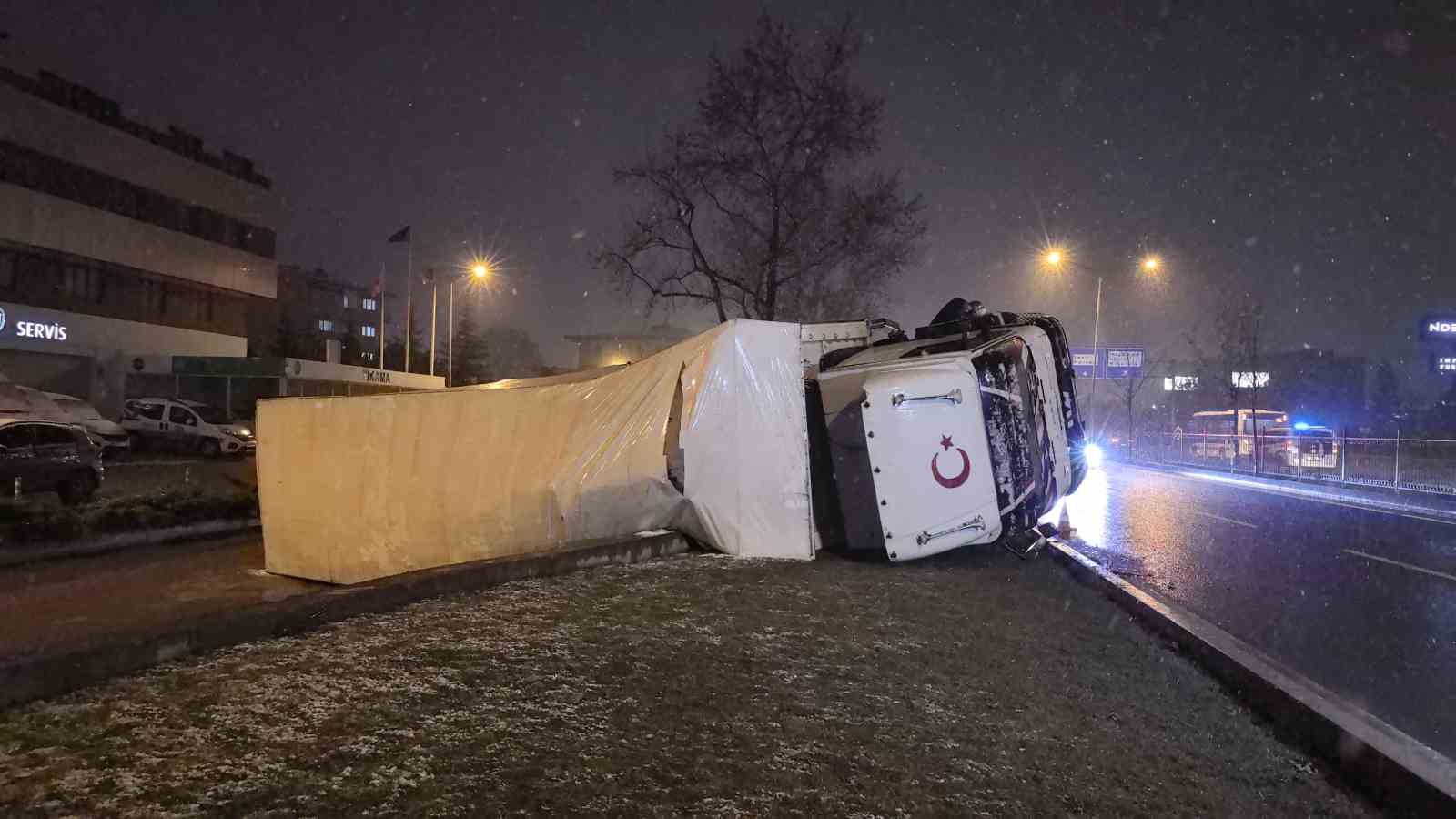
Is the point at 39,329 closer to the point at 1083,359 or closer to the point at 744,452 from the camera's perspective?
the point at 744,452

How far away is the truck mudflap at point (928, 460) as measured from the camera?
7957 millimetres

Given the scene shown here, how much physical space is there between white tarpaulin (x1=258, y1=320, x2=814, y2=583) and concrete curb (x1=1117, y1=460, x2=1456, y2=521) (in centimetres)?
1339

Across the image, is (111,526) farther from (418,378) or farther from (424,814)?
(418,378)

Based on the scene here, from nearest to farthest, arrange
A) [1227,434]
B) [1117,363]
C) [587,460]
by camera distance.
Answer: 1. [587,460]
2. [1227,434]
3. [1117,363]

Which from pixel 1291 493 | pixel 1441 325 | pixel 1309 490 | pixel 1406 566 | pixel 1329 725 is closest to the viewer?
pixel 1329 725

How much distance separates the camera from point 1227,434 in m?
29.2

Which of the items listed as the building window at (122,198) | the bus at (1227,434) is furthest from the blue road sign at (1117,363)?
the building window at (122,198)

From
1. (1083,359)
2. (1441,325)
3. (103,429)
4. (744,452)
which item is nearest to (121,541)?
(744,452)

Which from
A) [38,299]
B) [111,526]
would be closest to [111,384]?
[38,299]

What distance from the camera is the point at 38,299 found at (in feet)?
102

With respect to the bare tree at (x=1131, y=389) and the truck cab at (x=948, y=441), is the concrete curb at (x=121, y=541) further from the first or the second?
the bare tree at (x=1131, y=389)

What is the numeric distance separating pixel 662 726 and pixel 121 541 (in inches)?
474

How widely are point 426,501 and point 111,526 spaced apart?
656cm

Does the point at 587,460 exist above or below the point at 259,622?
above
